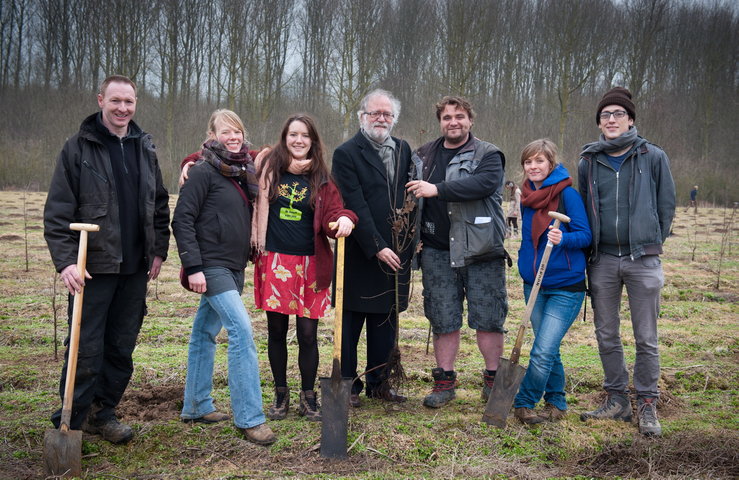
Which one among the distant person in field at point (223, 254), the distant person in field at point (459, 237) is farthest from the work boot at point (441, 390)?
the distant person in field at point (223, 254)

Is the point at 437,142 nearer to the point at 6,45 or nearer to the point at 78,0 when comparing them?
the point at 78,0

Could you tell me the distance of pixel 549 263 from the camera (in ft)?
14.1

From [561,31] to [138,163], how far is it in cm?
2922

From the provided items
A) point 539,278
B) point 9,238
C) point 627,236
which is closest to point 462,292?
point 539,278

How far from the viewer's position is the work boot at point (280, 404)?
4.33 m

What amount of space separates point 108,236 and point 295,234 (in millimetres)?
1196

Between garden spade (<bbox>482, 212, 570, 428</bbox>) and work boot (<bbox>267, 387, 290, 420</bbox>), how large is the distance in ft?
4.74

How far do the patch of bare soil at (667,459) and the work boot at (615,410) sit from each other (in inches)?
12.6

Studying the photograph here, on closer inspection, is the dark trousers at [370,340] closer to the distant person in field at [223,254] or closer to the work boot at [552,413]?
the distant person in field at [223,254]

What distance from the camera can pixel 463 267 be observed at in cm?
461

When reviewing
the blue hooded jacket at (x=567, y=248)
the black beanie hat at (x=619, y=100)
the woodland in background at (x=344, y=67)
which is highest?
the woodland in background at (x=344, y=67)

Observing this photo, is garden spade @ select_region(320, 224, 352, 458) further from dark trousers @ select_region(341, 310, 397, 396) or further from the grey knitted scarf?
the grey knitted scarf

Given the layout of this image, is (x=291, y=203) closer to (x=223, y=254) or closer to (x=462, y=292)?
(x=223, y=254)

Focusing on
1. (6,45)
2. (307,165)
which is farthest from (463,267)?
(6,45)
